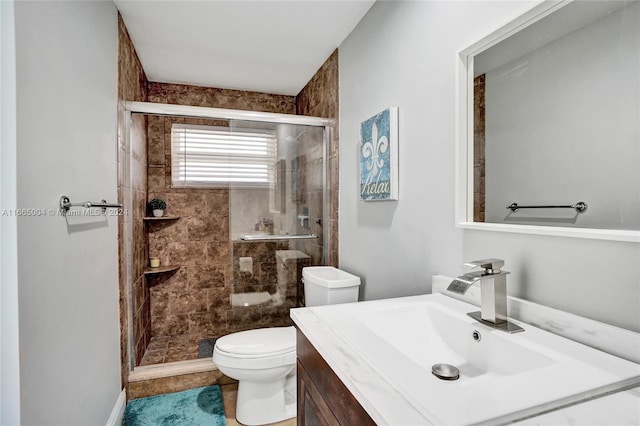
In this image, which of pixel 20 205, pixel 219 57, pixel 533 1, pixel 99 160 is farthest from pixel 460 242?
pixel 219 57

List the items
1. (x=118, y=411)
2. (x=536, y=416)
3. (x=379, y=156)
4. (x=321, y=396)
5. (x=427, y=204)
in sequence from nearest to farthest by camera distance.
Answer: (x=536, y=416), (x=321, y=396), (x=427, y=204), (x=379, y=156), (x=118, y=411)

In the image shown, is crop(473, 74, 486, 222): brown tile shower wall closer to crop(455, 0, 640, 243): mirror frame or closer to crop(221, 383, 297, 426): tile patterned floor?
crop(455, 0, 640, 243): mirror frame

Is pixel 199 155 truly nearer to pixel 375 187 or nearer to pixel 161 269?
pixel 161 269

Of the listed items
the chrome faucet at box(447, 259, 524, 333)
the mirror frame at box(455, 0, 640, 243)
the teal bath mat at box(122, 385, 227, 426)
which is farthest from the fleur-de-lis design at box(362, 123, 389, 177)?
the teal bath mat at box(122, 385, 227, 426)

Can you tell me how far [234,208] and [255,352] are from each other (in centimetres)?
107

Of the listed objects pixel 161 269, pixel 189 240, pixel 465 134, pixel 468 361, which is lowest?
pixel 161 269

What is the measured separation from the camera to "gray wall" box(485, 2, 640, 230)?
78 centimetres

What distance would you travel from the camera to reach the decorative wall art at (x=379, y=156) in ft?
5.47

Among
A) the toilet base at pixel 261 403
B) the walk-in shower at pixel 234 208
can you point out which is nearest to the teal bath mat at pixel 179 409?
the toilet base at pixel 261 403

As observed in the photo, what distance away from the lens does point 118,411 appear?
1.92 metres

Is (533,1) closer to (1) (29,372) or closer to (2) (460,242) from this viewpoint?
(2) (460,242)

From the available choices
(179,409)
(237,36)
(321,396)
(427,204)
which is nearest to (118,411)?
(179,409)

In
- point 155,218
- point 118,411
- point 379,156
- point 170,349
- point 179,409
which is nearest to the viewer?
point 379,156

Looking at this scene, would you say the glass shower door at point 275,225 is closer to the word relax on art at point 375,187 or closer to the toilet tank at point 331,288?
the toilet tank at point 331,288
